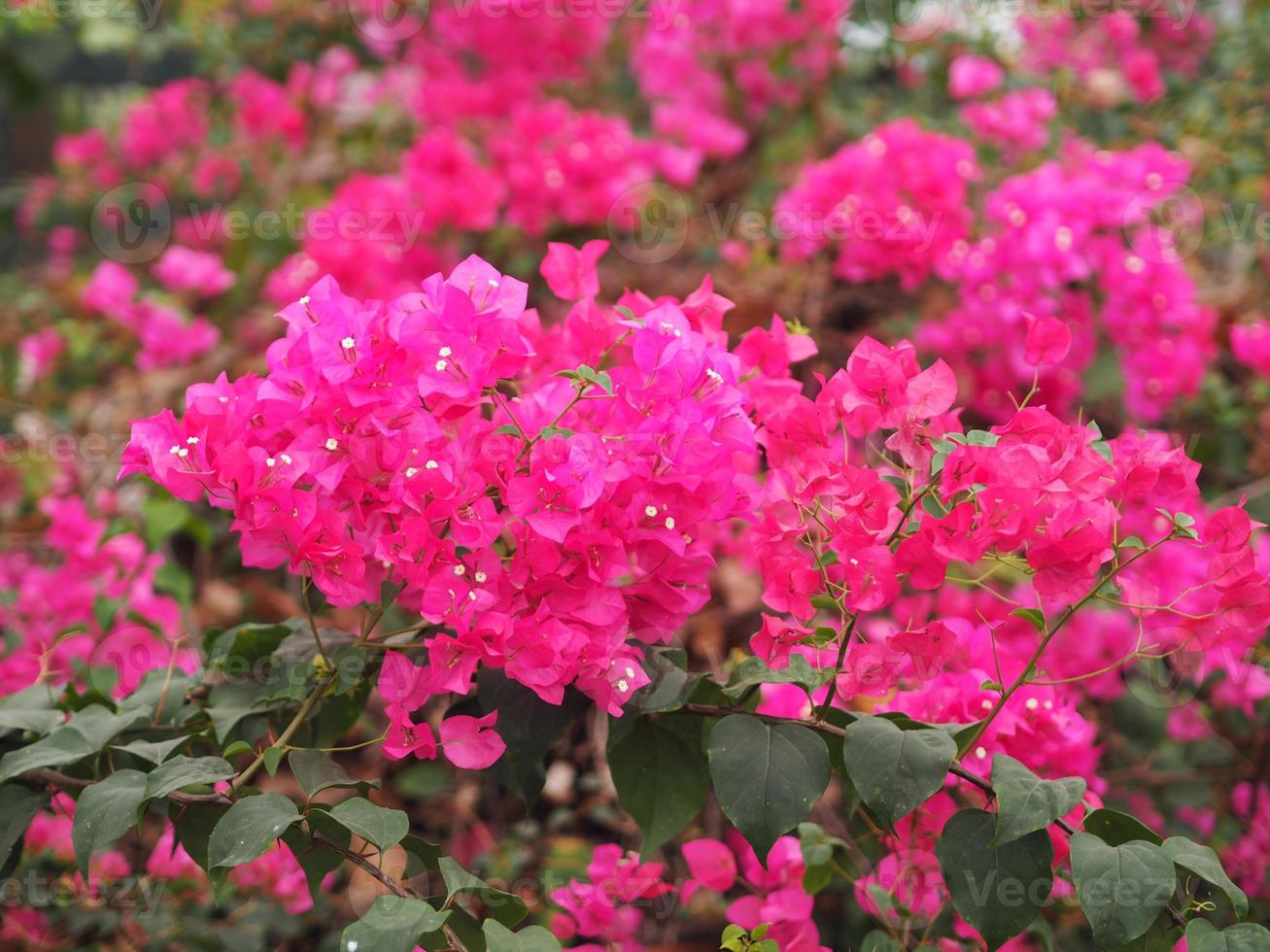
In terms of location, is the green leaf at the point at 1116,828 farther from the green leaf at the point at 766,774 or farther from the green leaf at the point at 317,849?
the green leaf at the point at 317,849

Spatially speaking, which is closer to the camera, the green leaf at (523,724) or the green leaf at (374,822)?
the green leaf at (374,822)

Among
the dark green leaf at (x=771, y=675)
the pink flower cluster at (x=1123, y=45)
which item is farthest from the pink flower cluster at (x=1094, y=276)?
the dark green leaf at (x=771, y=675)

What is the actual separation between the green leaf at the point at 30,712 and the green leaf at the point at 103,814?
15cm

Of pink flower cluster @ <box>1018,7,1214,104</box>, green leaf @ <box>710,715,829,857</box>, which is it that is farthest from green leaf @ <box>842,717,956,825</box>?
pink flower cluster @ <box>1018,7,1214,104</box>

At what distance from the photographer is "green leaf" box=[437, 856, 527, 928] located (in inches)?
32.9

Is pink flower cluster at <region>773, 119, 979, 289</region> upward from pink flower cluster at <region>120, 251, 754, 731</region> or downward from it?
downward

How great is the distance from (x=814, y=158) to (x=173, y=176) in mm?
1802

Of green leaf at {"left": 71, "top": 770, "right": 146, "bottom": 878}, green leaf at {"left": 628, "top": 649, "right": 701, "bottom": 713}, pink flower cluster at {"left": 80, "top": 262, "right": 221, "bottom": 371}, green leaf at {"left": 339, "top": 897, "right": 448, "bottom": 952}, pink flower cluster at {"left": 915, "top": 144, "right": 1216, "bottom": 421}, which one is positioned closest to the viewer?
green leaf at {"left": 339, "top": 897, "right": 448, "bottom": 952}

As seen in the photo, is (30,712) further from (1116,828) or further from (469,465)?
(1116,828)

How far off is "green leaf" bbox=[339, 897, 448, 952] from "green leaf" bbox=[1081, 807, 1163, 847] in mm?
511

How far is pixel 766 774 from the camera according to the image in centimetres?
90

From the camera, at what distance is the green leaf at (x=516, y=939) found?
805mm

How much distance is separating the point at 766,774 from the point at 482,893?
24 cm

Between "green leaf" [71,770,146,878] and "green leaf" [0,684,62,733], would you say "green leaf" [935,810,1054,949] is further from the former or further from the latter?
"green leaf" [0,684,62,733]
